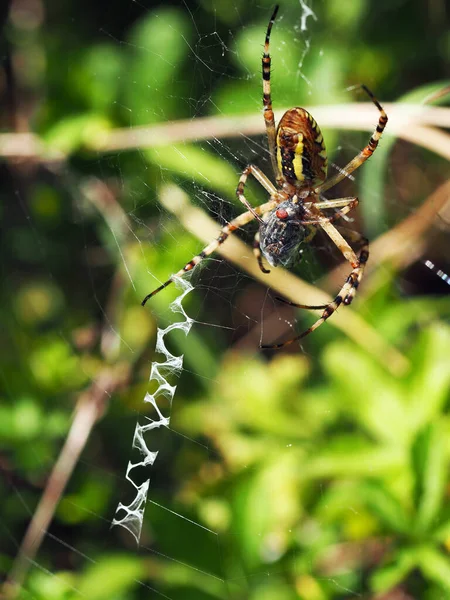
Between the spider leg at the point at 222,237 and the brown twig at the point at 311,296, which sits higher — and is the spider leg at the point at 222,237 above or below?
above

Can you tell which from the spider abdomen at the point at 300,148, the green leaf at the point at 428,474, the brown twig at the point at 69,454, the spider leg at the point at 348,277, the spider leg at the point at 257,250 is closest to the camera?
the spider abdomen at the point at 300,148

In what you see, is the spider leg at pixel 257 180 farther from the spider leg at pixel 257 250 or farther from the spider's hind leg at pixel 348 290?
the spider's hind leg at pixel 348 290

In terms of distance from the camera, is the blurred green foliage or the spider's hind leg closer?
the spider's hind leg

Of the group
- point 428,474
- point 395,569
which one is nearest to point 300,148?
point 428,474

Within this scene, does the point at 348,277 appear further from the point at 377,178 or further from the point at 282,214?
the point at 377,178

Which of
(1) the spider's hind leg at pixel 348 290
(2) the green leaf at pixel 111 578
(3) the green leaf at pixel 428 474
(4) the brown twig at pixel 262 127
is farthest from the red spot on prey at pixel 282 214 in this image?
(2) the green leaf at pixel 111 578

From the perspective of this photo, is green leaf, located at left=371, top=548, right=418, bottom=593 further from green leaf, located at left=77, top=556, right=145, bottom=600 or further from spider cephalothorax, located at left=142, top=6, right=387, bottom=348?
green leaf, located at left=77, top=556, right=145, bottom=600

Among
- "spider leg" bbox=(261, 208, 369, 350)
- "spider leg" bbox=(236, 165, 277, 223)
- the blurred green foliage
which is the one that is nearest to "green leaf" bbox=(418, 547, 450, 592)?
the blurred green foliage

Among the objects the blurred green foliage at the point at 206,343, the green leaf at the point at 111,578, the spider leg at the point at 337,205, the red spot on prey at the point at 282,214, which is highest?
the spider leg at the point at 337,205
